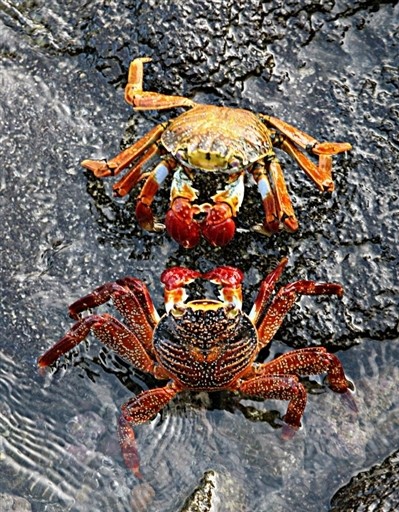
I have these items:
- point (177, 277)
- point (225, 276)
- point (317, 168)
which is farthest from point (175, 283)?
point (317, 168)

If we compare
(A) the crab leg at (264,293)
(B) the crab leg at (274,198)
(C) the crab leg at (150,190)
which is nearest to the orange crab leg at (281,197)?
(B) the crab leg at (274,198)

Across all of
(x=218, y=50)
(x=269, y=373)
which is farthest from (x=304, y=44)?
(x=269, y=373)

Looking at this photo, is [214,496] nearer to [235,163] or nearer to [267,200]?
[267,200]

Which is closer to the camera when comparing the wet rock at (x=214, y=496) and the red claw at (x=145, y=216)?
the wet rock at (x=214, y=496)

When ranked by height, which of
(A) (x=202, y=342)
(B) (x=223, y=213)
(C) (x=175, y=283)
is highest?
(B) (x=223, y=213)

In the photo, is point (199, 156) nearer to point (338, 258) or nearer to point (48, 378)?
point (338, 258)

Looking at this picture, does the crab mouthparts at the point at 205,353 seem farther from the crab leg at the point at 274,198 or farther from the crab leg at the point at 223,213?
the crab leg at the point at 274,198

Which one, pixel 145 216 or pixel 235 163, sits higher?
pixel 235 163

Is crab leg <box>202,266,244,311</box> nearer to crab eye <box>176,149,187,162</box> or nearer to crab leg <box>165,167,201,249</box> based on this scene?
crab leg <box>165,167,201,249</box>
